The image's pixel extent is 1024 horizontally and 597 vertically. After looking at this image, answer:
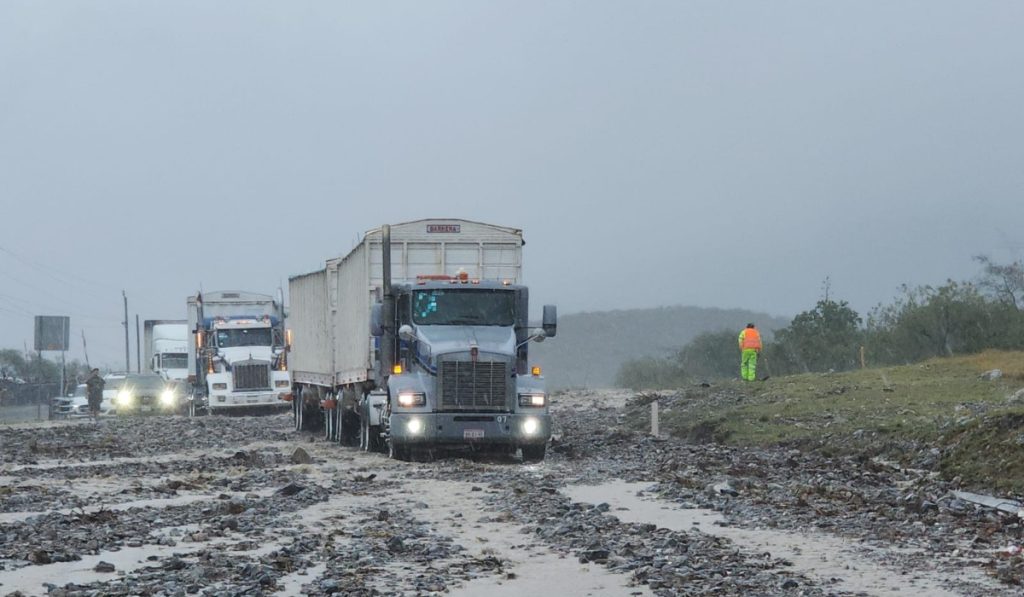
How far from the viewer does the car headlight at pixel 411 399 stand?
24875mm

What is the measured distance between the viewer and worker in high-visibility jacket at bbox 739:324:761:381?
130 ft

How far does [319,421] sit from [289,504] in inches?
840

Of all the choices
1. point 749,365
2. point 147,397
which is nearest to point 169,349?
point 147,397

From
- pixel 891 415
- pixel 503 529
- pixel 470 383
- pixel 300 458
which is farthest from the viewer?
pixel 891 415

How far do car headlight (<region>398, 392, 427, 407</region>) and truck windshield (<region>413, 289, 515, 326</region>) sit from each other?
1.44m

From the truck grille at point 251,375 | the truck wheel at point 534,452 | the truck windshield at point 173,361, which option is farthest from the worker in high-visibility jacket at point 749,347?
the truck windshield at point 173,361

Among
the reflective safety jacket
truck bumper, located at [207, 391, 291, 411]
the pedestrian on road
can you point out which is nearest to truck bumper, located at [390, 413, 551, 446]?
the reflective safety jacket

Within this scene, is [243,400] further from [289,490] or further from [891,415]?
[289,490]

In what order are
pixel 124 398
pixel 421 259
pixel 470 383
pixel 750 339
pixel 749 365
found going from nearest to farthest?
1. pixel 470 383
2. pixel 421 259
3. pixel 750 339
4. pixel 749 365
5. pixel 124 398

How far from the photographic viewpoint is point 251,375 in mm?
48812

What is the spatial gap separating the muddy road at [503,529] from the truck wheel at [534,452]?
36 centimetres

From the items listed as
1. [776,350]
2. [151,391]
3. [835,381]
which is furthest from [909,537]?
[776,350]

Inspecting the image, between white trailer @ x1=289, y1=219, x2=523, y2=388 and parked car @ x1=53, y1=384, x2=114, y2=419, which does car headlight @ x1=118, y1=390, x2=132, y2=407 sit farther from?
white trailer @ x1=289, y1=219, x2=523, y2=388

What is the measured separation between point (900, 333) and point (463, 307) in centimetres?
3473
